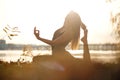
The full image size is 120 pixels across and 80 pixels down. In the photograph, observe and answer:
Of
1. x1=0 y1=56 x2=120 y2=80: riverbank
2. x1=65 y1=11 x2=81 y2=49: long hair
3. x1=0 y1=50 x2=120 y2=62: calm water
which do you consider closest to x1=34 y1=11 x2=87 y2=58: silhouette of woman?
x1=65 y1=11 x2=81 y2=49: long hair

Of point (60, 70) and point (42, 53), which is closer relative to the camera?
point (60, 70)

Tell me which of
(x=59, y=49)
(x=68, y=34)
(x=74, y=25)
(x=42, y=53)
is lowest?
(x=42, y=53)

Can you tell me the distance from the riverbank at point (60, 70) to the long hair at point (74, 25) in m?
0.24

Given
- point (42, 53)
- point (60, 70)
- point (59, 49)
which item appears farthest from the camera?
point (42, 53)

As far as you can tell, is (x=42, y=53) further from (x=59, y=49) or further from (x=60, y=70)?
(x=60, y=70)

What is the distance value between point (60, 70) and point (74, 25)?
2.12 feet

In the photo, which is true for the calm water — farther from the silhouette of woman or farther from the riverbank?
the silhouette of woman

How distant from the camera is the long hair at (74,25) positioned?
5.04 m

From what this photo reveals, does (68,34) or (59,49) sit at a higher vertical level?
(68,34)

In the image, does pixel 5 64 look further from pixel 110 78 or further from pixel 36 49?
pixel 110 78

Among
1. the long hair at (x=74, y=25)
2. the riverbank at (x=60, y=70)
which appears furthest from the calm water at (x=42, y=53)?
the long hair at (x=74, y=25)

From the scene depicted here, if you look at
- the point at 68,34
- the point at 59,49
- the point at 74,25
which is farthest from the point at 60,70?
the point at 74,25

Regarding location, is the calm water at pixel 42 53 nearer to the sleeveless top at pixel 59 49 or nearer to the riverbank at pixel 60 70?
the riverbank at pixel 60 70

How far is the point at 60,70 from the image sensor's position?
488 cm
